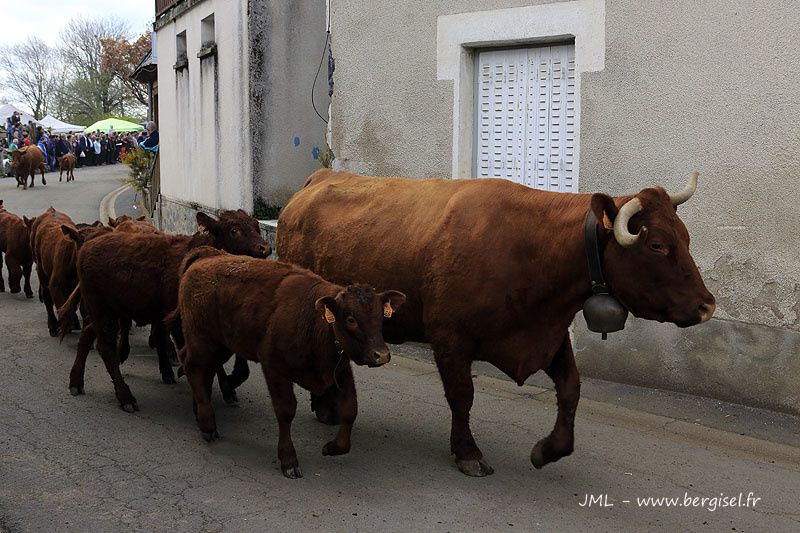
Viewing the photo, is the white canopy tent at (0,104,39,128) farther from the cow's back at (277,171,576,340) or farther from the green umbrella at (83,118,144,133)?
the cow's back at (277,171,576,340)

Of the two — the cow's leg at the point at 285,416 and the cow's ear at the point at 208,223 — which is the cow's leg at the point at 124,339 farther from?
the cow's leg at the point at 285,416

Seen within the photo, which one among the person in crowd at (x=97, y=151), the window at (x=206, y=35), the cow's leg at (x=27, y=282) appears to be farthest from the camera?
the person in crowd at (x=97, y=151)

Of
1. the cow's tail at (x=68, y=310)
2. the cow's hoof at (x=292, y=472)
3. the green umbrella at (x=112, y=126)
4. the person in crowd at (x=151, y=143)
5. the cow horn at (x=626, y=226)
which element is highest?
the green umbrella at (x=112, y=126)

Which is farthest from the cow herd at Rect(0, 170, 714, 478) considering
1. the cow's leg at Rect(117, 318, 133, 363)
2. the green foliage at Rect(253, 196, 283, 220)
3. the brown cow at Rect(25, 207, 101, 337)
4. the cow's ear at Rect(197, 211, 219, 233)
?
the green foliage at Rect(253, 196, 283, 220)

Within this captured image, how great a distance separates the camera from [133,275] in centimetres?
759

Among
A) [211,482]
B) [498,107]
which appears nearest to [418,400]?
[211,482]

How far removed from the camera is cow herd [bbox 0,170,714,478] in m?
5.55

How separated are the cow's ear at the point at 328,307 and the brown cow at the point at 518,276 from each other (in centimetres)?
86

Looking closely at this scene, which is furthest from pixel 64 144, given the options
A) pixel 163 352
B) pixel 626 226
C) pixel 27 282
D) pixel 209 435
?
pixel 626 226

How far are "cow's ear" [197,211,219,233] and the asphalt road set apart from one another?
4.66ft

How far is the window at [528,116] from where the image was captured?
8805 millimetres

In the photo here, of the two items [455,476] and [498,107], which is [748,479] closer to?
[455,476]

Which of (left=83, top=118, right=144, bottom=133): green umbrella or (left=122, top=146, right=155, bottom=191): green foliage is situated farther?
(left=83, top=118, right=144, bottom=133): green umbrella

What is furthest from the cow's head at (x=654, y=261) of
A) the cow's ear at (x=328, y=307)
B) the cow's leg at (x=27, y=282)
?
the cow's leg at (x=27, y=282)
